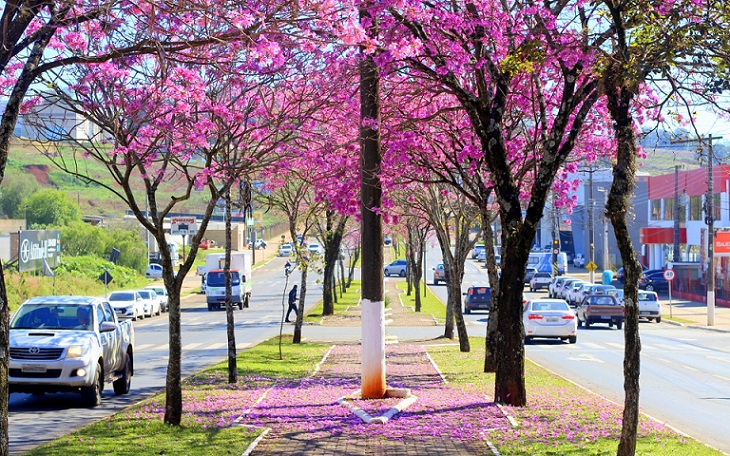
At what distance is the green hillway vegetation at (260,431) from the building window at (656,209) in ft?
229

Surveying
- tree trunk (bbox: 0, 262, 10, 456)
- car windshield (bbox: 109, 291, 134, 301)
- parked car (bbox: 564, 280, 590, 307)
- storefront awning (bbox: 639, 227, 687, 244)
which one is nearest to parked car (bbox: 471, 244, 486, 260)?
storefront awning (bbox: 639, 227, 687, 244)

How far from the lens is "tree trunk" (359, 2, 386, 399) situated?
16.1 metres

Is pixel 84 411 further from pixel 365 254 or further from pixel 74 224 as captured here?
pixel 74 224

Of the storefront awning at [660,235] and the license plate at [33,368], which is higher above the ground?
the storefront awning at [660,235]

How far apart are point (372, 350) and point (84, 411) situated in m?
4.83

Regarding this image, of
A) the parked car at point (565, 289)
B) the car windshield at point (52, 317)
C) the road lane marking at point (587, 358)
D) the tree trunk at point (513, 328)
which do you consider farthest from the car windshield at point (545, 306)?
the parked car at point (565, 289)

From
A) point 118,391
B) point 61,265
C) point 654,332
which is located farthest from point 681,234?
point 118,391

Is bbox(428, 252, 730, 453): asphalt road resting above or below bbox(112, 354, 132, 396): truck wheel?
below

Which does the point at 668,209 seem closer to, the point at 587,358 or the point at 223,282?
the point at 223,282

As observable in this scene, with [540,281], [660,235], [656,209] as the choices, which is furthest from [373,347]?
[656,209]

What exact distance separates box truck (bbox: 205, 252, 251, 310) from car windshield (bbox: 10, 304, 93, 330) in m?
38.0

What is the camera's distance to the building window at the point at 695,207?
253 ft

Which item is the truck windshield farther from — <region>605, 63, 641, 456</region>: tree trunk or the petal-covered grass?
<region>605, 63, 641, 456</region>: tree trunk

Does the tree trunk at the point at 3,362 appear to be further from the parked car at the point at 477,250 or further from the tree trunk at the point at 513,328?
the parked car at the point at 477,250
